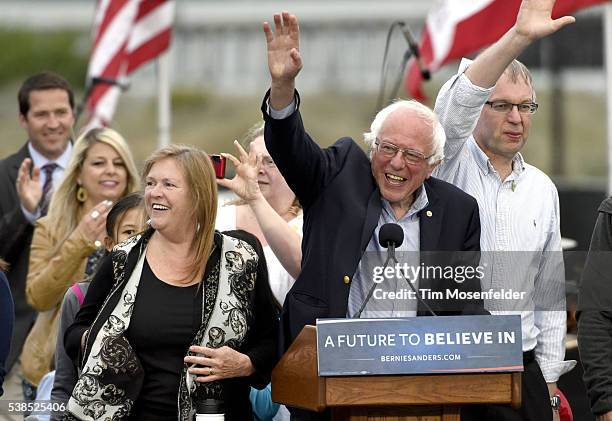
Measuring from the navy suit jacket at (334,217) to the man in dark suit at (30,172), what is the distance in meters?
3.00

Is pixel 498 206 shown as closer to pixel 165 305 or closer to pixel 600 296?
pixel 600 296

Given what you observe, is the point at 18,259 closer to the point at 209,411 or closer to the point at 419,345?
the point at 209,411

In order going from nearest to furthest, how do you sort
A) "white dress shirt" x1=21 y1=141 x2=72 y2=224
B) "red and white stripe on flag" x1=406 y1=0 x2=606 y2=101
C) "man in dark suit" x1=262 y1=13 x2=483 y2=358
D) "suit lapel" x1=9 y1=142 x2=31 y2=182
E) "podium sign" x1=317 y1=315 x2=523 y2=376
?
"podium sign" x1=317 y1=315 x2=523 y2=376
"man in dark suit" x1=262 y1=13 x2=483 y2=358
"suit lapel" x1=9 y1=142 x2=31 y2=182
"white dress shirt" x1=21 y1=141 x2=72 y2=224
"red and white stripe on flag" x1=406 y1=0 x2=606 y2=101

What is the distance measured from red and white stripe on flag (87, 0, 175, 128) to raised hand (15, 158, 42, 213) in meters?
4.30

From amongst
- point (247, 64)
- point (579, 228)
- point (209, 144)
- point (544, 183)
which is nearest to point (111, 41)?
point (579, 228)

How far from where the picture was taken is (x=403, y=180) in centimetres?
505

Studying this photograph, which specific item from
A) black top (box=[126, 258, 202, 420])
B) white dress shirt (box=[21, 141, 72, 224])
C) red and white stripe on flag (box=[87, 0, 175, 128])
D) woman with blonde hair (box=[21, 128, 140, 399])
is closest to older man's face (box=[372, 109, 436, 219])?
black top (box=[126, 258, 202, 420])

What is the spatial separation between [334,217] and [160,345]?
33.0 inches

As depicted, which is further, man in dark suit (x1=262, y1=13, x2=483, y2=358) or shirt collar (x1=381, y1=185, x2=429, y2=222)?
shirt collar (x1=381, y1=185, x2=429, y2=222)

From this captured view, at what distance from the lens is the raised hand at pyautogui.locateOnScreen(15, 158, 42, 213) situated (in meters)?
7.73

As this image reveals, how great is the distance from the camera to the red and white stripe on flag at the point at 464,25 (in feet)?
33.5

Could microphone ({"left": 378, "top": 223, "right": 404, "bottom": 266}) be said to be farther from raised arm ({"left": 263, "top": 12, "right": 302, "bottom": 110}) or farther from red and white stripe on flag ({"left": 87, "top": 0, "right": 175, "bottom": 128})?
red and white stripe on flag ({"left": 87, "top": 0, "right": 175, "bottom": 128})

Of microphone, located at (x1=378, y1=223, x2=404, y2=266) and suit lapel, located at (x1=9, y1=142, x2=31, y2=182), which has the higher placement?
suit lapel, located at (x1=9, y1=142, x2=31, y2=182)

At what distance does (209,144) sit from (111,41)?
4058 cm
